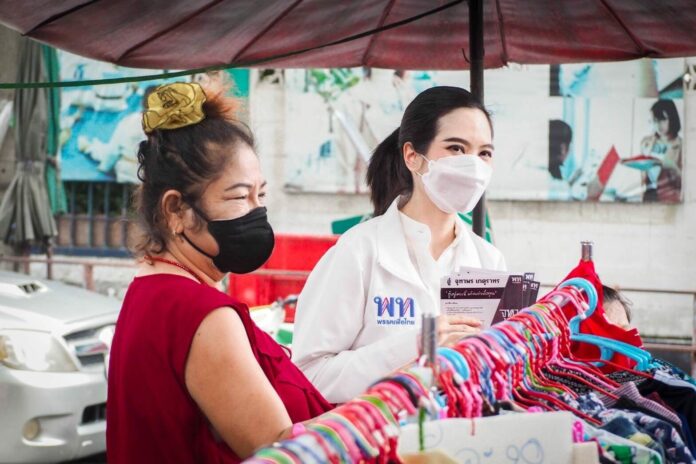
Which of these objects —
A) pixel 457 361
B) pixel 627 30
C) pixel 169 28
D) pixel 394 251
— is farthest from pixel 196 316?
pixel 627 30

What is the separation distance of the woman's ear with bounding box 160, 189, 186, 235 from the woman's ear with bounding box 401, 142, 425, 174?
114cm


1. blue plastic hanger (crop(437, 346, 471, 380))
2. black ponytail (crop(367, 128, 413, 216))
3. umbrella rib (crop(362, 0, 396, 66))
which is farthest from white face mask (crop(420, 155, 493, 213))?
blue plastic hanger (crop(437, 346, 471, 380))

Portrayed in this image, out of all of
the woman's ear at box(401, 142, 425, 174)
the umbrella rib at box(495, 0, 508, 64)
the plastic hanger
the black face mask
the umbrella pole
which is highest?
the umbrella rib at box(495, 0, 508, 64)

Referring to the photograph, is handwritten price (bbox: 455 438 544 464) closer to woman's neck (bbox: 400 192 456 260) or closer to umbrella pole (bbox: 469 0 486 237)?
woman's neck (bbox: 400 192 456 260)

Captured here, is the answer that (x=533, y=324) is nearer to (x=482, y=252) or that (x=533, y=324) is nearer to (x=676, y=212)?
(x=482, y=252)

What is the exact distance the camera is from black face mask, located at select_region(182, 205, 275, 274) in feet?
6.57

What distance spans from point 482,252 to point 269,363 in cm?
139

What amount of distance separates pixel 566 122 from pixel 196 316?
33.3ft

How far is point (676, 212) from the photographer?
443 inches

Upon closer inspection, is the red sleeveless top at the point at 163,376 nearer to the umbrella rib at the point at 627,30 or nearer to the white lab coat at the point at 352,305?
the white lab coat at the point at 352,305

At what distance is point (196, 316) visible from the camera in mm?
1779

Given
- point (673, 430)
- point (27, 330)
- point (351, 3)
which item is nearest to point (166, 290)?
point (673, 430)

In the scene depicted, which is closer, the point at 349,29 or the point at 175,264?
the point at 175,264

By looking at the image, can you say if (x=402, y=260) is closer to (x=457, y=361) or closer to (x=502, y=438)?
(x=457, y=361)
